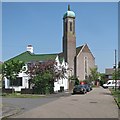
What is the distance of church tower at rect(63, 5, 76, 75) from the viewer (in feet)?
278

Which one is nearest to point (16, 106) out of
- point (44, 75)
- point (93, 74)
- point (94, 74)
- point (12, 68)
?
point (44, 75)

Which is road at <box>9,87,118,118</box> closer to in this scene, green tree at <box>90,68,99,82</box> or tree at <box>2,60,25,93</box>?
tree at <box>2,60,25,93</box>

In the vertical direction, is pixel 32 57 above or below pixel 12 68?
above

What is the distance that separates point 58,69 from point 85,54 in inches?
1837

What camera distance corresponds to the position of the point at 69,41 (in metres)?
85.1

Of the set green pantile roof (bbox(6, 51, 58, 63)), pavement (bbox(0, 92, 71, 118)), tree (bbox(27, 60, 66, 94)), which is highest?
green pantile roof (bbox(6, 51, 58, 63))

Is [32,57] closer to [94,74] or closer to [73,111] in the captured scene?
[94,74]

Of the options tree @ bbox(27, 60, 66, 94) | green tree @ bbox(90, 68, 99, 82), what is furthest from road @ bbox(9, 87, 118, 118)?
green tree @ bbox(90, 68, 99, 82)

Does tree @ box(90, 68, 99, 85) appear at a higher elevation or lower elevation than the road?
higher

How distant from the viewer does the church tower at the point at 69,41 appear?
8475 cm

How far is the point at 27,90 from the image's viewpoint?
4338 cm

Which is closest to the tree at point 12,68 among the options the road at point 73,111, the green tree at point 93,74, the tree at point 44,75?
the tree at point 44,75

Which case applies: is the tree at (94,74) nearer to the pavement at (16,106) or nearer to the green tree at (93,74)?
the green tree at (93,74)

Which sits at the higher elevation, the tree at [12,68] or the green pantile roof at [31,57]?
the green pantile roof at [31,57]
